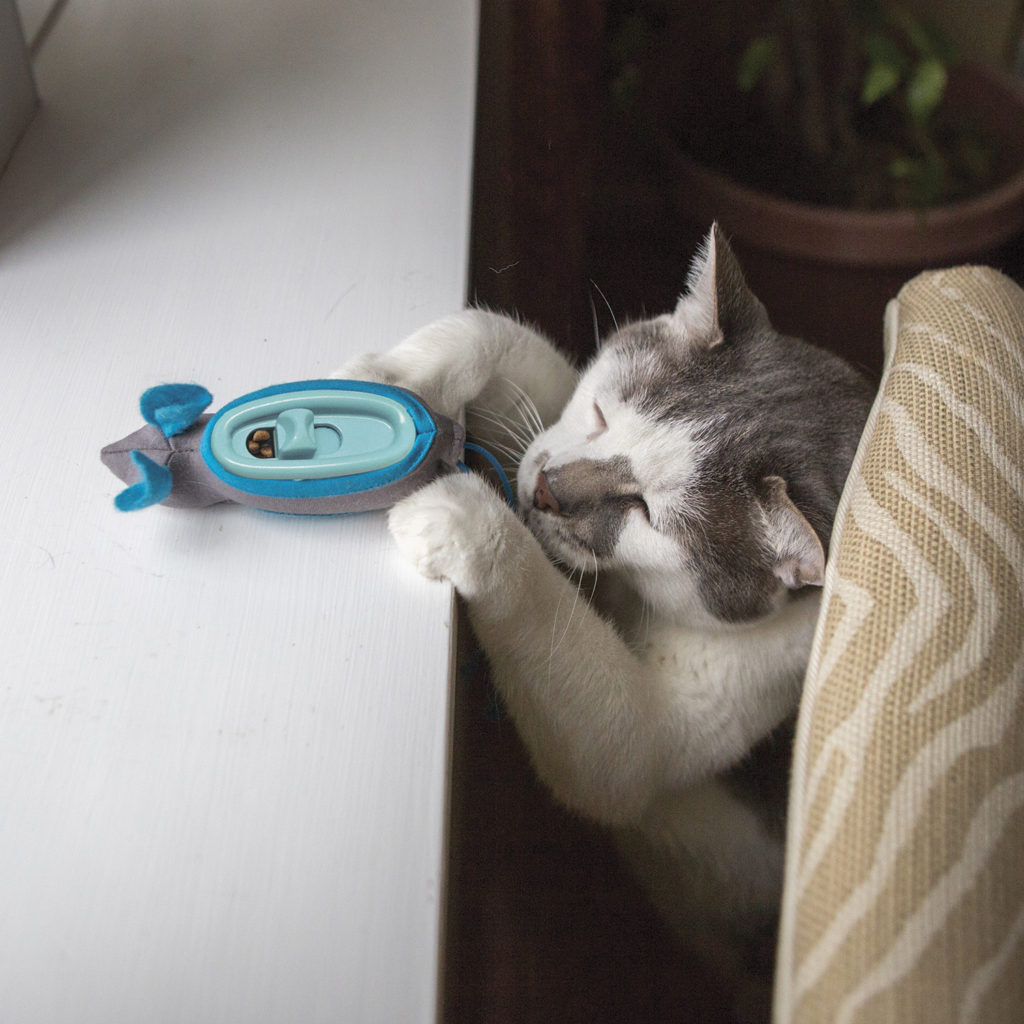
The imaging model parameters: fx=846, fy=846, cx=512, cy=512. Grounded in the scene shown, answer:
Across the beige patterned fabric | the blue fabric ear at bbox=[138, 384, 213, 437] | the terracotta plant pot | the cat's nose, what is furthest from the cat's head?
the terracotta plant pot

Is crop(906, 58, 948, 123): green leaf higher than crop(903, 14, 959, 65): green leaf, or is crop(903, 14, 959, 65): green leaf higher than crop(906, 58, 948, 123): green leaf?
crop(903, 14, 959, 65): green leaf

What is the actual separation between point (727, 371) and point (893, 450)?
0.27m

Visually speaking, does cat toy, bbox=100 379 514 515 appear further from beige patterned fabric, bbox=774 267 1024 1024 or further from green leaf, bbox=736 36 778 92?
green leaf, bbox=736 36 778 92

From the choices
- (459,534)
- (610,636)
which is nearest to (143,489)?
(459,534)

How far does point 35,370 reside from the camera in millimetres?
729

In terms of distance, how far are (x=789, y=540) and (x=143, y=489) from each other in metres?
0.57

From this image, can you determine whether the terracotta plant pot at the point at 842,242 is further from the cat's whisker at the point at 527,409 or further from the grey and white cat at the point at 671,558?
the cat's whisker at the point at 527,409

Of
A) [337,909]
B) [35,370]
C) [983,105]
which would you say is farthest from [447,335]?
[983,105]

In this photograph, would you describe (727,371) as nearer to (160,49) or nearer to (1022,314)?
(1022,314)

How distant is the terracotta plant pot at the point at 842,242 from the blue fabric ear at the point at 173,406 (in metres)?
1.39

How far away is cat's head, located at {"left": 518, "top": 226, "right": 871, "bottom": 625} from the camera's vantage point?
853 mm

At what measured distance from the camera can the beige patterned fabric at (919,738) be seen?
514 millimetres

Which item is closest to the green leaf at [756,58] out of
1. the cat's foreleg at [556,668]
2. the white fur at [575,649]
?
the white fur at [575,649]

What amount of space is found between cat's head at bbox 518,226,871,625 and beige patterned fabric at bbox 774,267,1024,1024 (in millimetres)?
137
